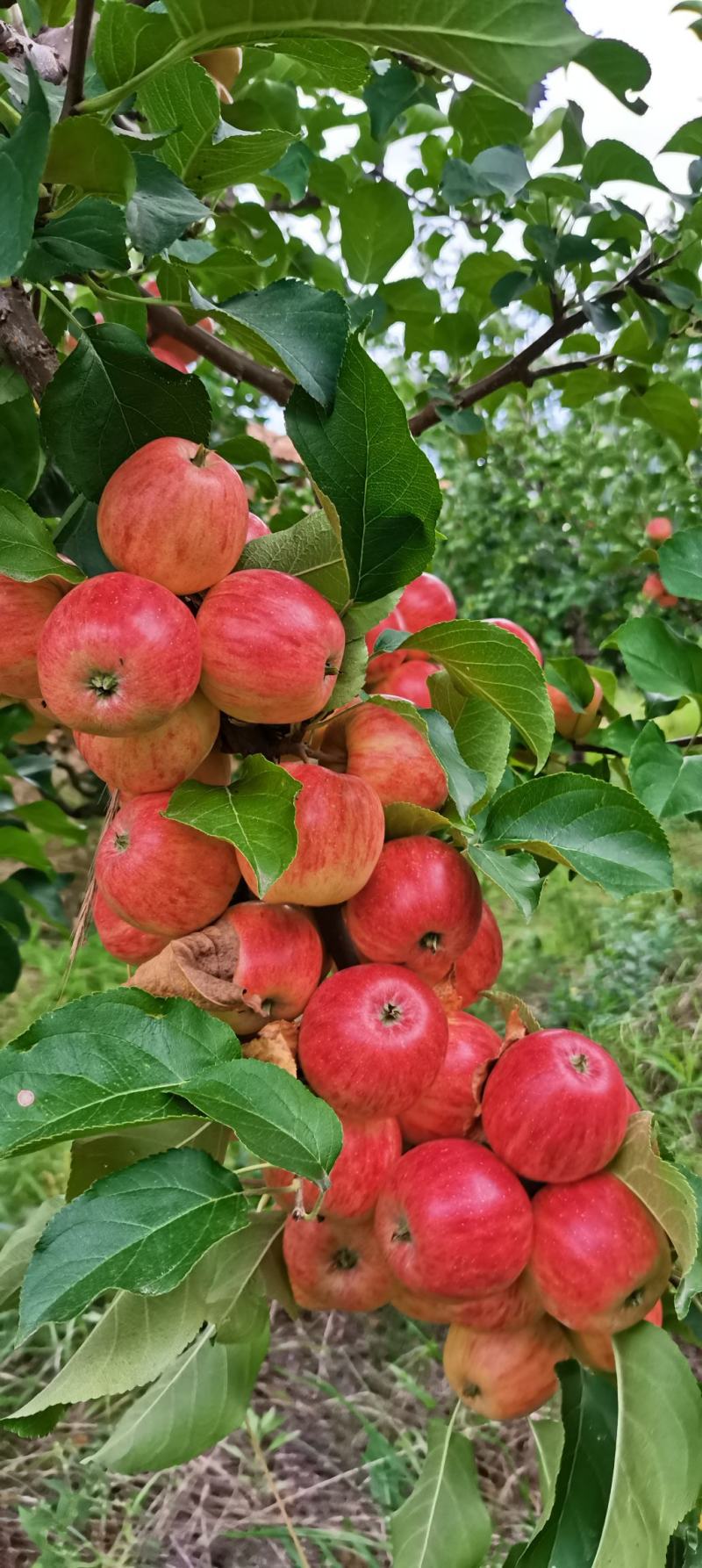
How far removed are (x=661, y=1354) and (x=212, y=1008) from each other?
270mm

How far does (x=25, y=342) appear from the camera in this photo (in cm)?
51

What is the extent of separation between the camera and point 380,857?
53 cm

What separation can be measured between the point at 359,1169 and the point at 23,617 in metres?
0.31

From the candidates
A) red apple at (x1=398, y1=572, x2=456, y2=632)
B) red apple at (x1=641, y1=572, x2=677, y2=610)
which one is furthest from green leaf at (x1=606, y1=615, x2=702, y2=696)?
red apple at (x1=641, y1=572, x2=677, y2=610)

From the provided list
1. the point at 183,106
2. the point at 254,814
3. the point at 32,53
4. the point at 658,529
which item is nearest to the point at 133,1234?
the point at 254,814

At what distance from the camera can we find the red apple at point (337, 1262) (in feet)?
1.78

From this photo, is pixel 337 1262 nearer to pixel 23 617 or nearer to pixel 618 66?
pixel 23 617

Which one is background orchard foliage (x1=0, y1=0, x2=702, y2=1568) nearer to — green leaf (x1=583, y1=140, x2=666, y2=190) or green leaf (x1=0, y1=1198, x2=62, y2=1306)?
green leaf (x1=0, y1=1198, x2=62, y2=1306)

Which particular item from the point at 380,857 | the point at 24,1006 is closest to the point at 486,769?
the point at 380,857

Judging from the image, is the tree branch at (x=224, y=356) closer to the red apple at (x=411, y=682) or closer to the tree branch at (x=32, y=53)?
the tree branch at (x=32, y=53)

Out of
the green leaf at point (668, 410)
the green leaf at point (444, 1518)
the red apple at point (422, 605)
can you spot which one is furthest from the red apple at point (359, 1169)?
the green leaf at point (668, 410)

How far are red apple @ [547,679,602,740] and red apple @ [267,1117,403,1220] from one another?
21.6 inches

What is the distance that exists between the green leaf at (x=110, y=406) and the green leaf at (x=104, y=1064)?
0.24 metres

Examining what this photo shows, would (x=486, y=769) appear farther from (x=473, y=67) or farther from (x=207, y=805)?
(x=473, y=67)
